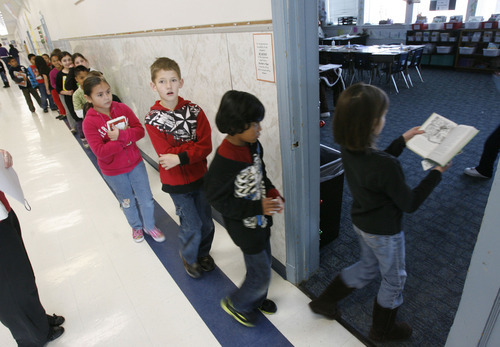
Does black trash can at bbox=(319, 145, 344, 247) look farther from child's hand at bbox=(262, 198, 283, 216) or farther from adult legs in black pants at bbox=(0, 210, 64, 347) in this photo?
adult legs in black pants at bbox=(0, 210, 64, 347)

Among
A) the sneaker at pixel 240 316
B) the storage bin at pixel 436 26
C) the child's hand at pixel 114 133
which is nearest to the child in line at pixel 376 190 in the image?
the sneaker at pixel 240 316

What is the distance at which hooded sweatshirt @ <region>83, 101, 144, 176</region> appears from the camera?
2029mm

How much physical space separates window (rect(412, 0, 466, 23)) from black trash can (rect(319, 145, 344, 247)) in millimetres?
7967

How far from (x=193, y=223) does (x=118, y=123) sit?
84cm

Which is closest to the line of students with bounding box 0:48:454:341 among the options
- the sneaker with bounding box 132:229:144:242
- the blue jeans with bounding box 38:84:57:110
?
the sneaker with bounding box 132:229:144:242

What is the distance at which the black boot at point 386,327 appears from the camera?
150cm

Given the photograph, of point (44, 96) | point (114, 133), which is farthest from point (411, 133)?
point (44, 96)

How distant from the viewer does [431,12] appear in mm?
8297

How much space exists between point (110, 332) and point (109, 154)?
42.3 inches

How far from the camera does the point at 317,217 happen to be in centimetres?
192

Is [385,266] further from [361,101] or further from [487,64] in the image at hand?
[487,64]

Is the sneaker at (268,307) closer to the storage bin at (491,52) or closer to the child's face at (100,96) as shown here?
the child's face at (100,96)

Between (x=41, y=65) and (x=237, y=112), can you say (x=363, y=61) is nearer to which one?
(x=237, y=112)

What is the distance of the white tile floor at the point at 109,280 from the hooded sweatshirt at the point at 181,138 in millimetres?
750
